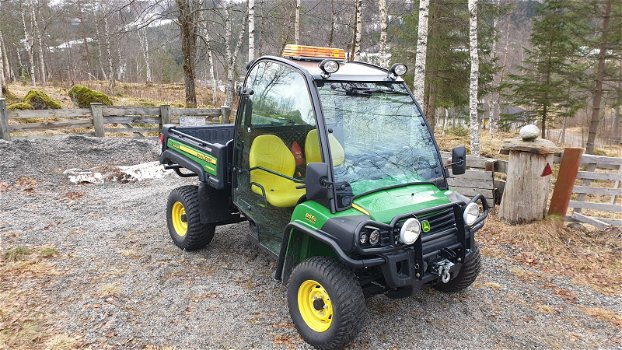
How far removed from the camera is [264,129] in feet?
13.3

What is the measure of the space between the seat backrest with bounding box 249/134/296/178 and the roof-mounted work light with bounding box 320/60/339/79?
0.81 metres

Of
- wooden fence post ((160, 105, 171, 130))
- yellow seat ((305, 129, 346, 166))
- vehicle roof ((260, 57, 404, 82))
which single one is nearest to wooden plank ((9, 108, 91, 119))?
wooden fence post ((160, 105, 171, 130))

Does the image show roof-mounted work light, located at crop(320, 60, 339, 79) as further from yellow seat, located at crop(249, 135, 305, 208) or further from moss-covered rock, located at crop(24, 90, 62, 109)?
moss-covered rock, located at crop(24, 90, 62, 109)

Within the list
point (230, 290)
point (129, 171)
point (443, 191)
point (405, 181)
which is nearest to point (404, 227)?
point (405, 181)

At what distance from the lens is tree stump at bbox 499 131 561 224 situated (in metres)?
5.71

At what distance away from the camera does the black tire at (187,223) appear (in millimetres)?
4828

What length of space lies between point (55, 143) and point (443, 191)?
9525mm

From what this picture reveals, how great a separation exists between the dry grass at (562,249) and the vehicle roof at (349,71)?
2830 mm

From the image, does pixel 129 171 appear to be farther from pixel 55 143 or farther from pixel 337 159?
pixel 337 159

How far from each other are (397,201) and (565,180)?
386 centimetres

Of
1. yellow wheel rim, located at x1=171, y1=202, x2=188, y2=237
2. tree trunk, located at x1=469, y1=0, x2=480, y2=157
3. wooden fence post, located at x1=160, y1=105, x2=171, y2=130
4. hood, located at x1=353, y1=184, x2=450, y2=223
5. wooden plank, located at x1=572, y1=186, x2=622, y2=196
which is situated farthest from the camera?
wooden fence post, located at x1=160, y1=105, x2=171, y2=130

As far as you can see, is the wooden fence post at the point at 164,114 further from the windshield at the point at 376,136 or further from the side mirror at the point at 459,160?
the side mirror at the point at 459,160

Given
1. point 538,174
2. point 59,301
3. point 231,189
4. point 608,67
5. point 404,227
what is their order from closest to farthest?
point 404,227 → point 59,301 → point 231,189 → point 538,174 → point 608,67

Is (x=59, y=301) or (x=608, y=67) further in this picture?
(x=608, y=67)
